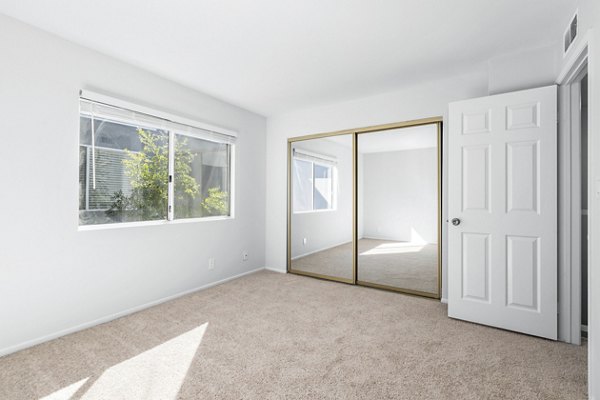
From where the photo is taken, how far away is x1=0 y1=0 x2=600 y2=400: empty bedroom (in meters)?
1.92

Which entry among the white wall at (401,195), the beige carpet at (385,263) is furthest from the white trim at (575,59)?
the beige carpet at (385,263)

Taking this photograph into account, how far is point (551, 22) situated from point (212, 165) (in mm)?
3524

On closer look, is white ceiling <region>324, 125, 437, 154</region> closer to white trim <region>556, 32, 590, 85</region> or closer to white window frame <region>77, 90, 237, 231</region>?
white trim <region>556, 32, 590, 85</region>

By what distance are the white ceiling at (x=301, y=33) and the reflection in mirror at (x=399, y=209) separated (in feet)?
2.61

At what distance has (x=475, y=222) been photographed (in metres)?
2.65

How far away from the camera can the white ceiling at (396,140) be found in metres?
3.41

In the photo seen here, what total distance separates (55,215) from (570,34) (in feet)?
13.5

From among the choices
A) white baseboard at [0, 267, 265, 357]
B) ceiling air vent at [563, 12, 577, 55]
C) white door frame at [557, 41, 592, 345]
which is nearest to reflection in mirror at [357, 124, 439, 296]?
white door frame at [557, 41, 592, 345]

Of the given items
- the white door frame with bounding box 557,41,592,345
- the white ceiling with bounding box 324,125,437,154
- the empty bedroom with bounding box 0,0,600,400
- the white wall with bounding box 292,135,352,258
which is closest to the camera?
the empty bedroom with bounding box 0,0,600,400

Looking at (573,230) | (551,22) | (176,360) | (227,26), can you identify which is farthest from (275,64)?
(573,230)

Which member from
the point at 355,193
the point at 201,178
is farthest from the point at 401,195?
the point at 201,178

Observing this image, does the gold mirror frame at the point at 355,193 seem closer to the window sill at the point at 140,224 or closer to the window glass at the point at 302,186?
the window glass at the point at 302,186

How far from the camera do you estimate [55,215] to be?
93.0 inches

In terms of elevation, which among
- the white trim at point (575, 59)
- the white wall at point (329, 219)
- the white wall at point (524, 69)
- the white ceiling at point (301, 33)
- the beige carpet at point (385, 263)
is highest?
the white ceiling at point (301, 33)
